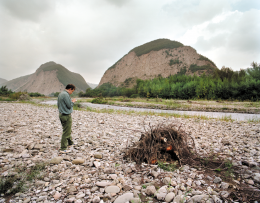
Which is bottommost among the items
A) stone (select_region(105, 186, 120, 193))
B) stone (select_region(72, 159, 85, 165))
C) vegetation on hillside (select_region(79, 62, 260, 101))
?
stone (select_region(105, 186, 120, 193))

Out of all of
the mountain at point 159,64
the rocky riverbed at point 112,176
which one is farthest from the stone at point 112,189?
the mountain at point 159,64

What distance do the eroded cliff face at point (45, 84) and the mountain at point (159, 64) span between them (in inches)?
2153

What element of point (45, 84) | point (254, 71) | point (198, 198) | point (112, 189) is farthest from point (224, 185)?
point (45, 84)

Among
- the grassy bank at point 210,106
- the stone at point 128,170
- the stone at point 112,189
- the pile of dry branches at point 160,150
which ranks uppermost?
the grassy bank at point 210,106

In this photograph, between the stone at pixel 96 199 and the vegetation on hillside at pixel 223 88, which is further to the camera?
the vegetation on hillside at pixel 223 88

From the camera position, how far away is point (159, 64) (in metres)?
93.1

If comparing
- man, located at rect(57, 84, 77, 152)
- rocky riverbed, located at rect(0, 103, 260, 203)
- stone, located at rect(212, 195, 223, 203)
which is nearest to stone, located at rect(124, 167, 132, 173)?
rocky riverbed, located at rect(0, 103, 260, 203)

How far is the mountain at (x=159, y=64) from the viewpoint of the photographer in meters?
83.4

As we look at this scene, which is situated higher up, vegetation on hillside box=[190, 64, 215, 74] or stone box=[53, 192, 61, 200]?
vegetation on hillside box=[190, 64, 215, 74]

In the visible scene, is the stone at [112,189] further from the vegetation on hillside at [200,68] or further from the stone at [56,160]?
the vegetation on hillside at [200,68]

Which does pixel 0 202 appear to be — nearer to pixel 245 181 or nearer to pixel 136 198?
pixel 136 198

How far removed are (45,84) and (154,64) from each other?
110m

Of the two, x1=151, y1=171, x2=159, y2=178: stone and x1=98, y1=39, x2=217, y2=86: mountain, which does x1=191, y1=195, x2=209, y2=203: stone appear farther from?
x1=98, y1=39, x2=217, y2=86: mountain

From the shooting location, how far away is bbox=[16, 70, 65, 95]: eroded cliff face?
132m
